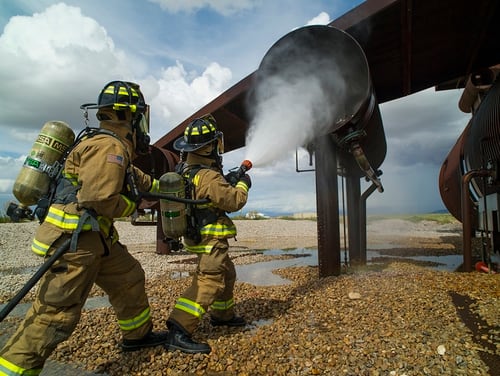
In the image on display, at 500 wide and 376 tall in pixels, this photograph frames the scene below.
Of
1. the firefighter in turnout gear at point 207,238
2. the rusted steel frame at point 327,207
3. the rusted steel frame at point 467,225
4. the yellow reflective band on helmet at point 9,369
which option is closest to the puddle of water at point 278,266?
the rusted steel frame at point 327,207

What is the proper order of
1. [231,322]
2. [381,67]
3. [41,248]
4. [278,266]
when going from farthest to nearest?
[278,266] < [381,67] < [231,322] < [41,248]

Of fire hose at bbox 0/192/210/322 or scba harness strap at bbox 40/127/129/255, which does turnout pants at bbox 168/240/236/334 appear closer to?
scba harness strap at bbox 40/127/129/255

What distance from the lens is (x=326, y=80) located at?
18.0 ft

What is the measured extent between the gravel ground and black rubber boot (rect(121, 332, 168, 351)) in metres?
0.07

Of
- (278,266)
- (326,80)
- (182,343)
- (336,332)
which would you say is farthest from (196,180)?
(278,266)

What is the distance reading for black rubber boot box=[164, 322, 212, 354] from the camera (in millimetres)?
2876

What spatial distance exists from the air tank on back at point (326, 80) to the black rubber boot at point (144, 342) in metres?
3.60

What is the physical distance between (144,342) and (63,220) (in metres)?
1.34

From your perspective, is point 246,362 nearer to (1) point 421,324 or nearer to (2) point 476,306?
(1) point 421,324

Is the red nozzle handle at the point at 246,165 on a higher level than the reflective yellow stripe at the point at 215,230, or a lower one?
higher

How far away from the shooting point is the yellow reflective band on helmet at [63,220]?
8.11ft

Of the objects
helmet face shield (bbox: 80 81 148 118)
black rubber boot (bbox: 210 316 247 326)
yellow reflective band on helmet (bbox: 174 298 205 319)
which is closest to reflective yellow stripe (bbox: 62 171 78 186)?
helmet face shield (bbox: 80 81 148 118)

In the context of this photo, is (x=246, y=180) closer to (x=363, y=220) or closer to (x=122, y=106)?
(x=122, y=106)

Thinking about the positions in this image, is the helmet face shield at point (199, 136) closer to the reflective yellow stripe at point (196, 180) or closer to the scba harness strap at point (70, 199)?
the reflective yellow stripe at point (196, 180)
